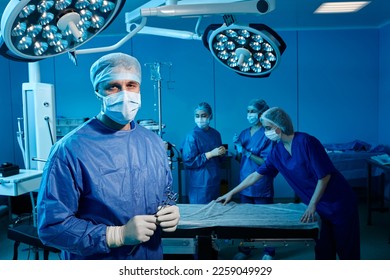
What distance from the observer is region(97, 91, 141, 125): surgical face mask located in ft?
3.25

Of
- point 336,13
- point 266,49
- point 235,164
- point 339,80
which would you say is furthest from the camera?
point 235,164

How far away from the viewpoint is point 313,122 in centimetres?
340

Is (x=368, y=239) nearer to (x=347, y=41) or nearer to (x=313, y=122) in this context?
(x=313, y=122)

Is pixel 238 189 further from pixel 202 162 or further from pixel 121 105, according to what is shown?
pixel 121 105

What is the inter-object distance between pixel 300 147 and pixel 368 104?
71.9 inches

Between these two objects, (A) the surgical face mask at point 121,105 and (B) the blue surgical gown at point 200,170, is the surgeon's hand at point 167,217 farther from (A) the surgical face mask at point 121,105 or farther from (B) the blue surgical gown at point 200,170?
(B) the blue surgical gown at point 200,170

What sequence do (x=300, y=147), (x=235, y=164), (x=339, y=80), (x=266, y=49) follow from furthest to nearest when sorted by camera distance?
(x=235, y=164)
(x=339, y=80)
(x=300, y=147)
(x=266, y=49)

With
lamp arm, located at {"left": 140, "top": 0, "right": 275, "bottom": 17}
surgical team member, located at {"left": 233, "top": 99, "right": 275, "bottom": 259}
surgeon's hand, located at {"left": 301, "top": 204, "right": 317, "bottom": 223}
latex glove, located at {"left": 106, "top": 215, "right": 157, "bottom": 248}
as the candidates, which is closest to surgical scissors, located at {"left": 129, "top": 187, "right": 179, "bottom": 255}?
latex glove, located at {"left": 106, "top": 215, "right": 157, "bottom": 248}

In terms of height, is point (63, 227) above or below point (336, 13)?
below

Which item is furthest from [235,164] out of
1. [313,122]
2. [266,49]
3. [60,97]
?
[266,49]

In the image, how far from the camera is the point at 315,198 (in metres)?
1.60

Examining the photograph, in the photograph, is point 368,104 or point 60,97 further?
point 60,97

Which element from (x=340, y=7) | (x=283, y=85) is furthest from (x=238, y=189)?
(x=283, y=85)
